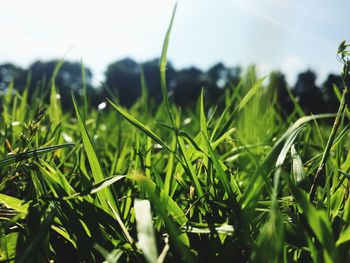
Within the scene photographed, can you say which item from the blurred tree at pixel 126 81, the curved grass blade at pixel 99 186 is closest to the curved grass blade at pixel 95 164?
the curved grass blade at pixel 99 186

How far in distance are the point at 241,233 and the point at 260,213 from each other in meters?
0.09

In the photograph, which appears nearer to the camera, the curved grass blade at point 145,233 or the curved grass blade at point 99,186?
the curved grass blade at point 145,233

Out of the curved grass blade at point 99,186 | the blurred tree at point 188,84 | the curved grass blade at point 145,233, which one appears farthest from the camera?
the blurred tree at point 188,84

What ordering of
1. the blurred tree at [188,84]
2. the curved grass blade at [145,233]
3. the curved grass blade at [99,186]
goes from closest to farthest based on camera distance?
the curved grass blade at [145,233], the curved grass blade at [99,186], the blurred tree at [188,84]

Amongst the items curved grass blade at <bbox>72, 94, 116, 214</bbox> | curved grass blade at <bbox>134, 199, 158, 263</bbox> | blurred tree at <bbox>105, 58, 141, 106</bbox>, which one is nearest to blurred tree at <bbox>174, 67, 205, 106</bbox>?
blurred tree at <bbox>105, 58, 141, 106</bbox>

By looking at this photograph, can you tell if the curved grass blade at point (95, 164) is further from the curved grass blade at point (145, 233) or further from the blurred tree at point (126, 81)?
the blurred tree at point (126, 81)

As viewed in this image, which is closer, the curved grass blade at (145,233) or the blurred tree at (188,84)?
the curved grass blade at (145,233)

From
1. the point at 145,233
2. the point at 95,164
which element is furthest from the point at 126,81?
the point at 145,233

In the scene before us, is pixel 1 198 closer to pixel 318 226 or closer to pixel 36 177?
pixel 36 177

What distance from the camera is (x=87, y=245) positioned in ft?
1.18

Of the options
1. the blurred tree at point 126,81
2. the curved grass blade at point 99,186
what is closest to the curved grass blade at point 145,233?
the curved grass blade at point 99,186

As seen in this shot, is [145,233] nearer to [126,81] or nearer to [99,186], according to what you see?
[99,186]

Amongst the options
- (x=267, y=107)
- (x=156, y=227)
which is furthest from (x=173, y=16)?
(x=267, y=107)

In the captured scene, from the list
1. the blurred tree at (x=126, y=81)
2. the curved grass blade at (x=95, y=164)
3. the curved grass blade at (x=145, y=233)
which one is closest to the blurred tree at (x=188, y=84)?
the blurred tree at (x=126, y=81)
